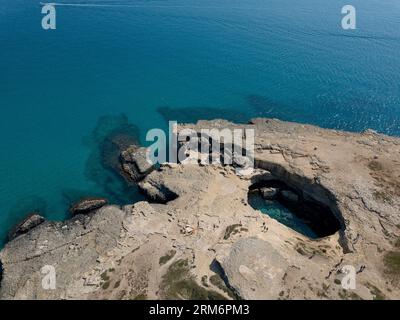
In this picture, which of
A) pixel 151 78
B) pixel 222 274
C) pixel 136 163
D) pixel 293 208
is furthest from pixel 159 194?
pixel 151 78

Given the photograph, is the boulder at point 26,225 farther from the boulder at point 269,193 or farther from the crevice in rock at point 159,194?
the boulder at point 269,193

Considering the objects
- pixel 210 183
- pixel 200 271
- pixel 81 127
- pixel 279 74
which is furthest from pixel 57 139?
pixel 279 74

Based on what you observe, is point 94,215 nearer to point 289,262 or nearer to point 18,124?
point 289,262

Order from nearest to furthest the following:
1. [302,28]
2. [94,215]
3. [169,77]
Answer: [94,215]
[169,77]
[302,28]

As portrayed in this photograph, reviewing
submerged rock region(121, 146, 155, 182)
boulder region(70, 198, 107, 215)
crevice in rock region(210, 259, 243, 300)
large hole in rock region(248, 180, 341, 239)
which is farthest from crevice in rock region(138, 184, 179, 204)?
crevice in rock region(210, 259, 243, 300)

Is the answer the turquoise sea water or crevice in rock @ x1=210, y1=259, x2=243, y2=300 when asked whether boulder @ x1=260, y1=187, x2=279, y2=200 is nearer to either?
crevice in rock @ x1=210, y1=259, x2=243, y2=300

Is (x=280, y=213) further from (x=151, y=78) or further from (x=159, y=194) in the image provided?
(x=151, y=78)

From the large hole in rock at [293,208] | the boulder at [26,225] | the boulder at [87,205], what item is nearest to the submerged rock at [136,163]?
the boulder at [87,205]
